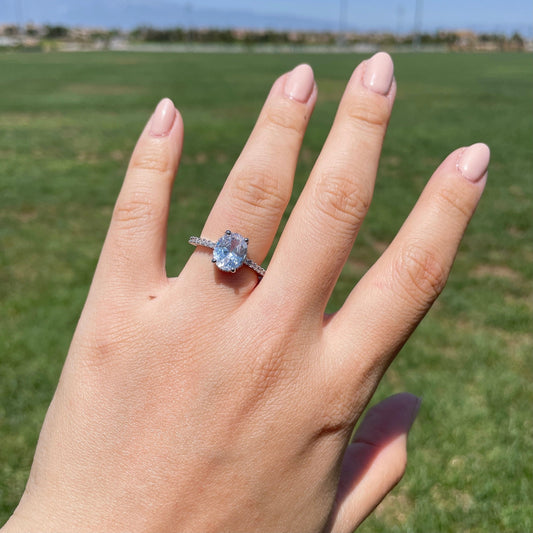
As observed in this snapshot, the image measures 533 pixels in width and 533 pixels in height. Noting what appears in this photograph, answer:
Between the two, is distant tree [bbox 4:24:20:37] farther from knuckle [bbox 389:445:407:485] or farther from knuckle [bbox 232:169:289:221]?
knuckle [bbox 389:445:407:485]

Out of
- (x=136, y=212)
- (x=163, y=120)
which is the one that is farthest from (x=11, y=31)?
(x=136, y=212)

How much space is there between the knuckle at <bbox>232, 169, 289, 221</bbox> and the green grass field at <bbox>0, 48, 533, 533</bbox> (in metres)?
2.17

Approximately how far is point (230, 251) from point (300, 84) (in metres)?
0.61

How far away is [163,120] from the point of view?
5.76 feet

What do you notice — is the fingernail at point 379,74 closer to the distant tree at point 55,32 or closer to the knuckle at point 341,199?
the knuckle at point 341,199

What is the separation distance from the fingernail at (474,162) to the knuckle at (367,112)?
0.26 metres

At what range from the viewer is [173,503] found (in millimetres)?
1354

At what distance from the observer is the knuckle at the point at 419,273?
154 cm

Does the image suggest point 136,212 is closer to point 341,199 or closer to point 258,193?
point 258,193

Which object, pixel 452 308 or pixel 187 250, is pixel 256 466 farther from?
pixel 187 250

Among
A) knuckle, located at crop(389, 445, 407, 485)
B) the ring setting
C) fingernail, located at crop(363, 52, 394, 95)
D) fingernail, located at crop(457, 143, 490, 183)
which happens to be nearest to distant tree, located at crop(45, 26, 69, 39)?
fingernail, located at crop(363, 52, 394, 95)

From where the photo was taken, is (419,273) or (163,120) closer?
(419,273)

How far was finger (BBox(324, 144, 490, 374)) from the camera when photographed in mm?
1496

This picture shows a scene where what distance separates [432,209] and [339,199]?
0.28 metres
